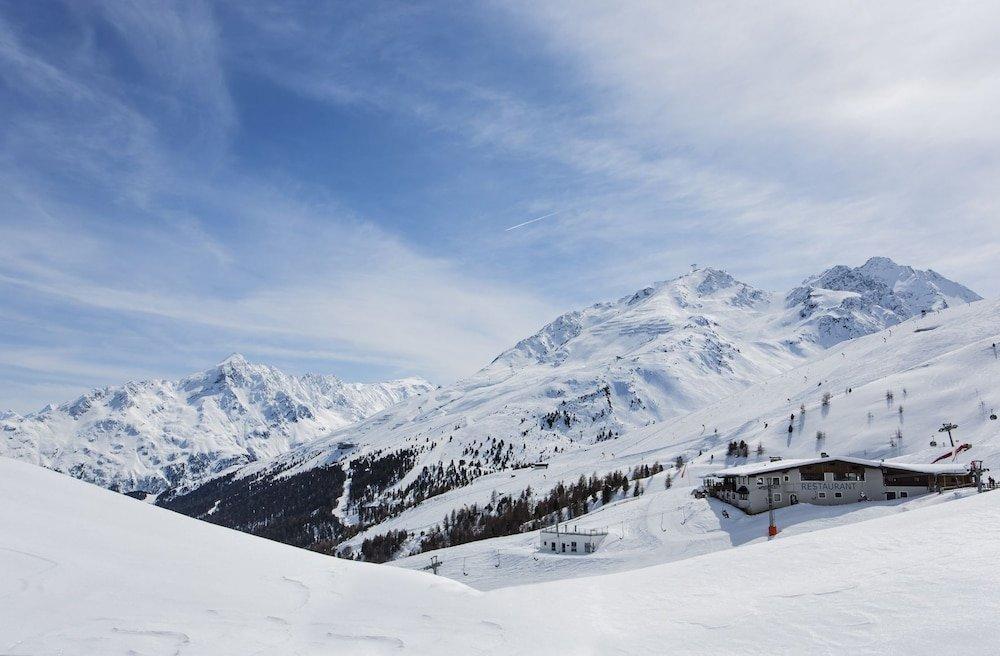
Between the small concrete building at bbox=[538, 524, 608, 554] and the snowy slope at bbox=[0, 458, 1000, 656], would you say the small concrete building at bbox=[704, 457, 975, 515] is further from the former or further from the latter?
the snowy slope at bbox=[0, 458, 1000, 656]

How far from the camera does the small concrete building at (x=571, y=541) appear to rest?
7469cm

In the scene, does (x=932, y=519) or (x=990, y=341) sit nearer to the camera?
(x=932, y=519)

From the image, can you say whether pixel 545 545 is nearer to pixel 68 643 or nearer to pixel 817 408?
pixel 68 643

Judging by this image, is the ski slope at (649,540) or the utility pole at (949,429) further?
the utility pole at (949,429)

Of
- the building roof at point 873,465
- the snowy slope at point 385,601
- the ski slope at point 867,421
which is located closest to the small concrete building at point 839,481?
the building roof at point 873,465

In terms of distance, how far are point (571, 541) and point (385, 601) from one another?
66.3m

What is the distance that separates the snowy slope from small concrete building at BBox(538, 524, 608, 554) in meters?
60.1

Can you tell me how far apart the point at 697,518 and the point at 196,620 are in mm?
74585

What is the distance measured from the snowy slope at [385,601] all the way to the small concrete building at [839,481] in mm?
58833

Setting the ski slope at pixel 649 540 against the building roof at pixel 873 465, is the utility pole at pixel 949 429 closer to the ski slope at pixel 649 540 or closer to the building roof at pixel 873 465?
the building roof at pixel 873 465

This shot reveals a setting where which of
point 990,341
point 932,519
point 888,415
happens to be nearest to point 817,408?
point 888,415

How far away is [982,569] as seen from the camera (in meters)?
12.5

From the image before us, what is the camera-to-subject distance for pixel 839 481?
70.9 m

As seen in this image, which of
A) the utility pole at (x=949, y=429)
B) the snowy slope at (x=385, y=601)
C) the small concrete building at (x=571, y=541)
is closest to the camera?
the snowy slope at (x=385, y=601)
